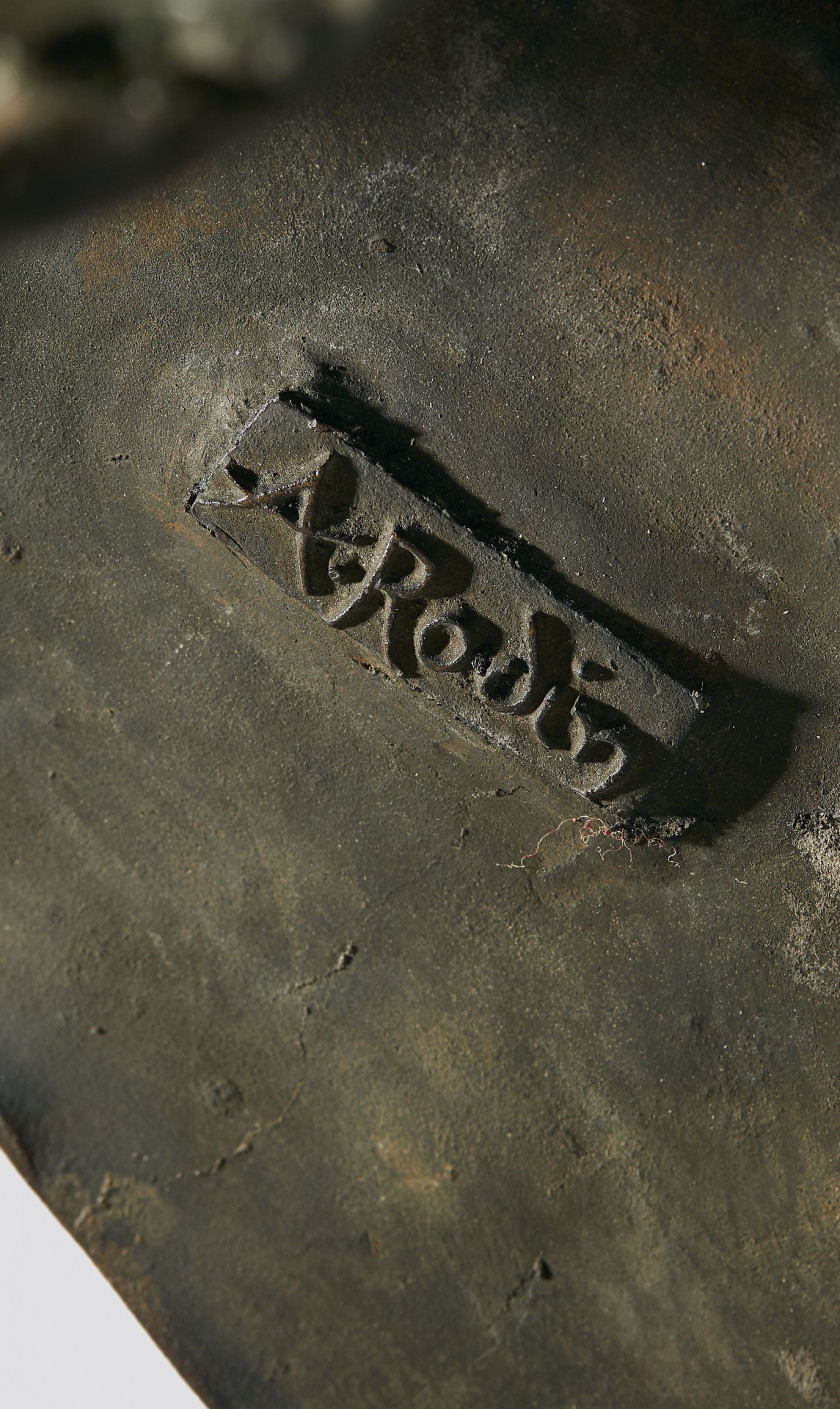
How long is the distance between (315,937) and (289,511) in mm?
1487

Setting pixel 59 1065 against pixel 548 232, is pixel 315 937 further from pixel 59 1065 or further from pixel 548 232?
pixel 548 232

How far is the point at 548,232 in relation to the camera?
341 cm

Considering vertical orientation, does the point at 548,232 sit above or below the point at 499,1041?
above

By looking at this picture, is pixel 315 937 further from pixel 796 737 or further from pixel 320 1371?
pixel 796 737

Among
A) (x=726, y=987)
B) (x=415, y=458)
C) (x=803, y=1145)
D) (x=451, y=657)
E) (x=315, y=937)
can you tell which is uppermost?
(x=415, y=458)

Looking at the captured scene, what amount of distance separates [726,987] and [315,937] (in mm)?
1447

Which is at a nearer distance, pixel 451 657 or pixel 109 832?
pixel 451 657

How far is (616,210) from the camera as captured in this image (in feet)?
11.1

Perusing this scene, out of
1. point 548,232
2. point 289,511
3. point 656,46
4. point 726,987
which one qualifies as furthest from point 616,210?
point 726,987
